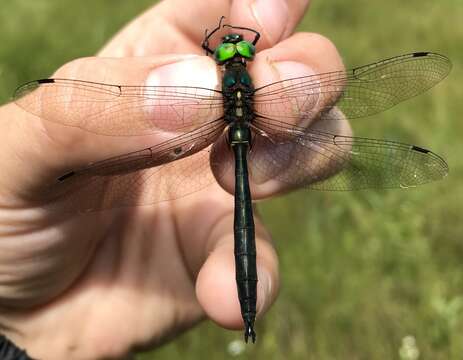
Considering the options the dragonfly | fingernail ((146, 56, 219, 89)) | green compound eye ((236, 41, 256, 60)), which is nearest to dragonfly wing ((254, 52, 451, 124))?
the dragonfly

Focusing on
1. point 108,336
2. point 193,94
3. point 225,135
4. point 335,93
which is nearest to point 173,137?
point 193,94

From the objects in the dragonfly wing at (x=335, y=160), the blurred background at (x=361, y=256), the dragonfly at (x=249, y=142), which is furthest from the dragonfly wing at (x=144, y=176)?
the blurred background at (x=361, y=256)

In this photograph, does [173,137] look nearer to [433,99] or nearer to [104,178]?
[104,178]

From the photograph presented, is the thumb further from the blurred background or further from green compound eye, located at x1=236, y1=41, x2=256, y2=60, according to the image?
the blurred background

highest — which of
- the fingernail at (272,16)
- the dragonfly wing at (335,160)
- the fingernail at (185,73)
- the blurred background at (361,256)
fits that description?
the fingernail at (272,16)

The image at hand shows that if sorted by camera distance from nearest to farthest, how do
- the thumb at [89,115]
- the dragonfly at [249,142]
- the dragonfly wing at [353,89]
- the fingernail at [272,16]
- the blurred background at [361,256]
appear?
the thumb at [89,115] < the dragonfly at [249,142] < the dragonfly wing at [353,89] < the fingernail at [272,16] < the blurred background at [361,256]

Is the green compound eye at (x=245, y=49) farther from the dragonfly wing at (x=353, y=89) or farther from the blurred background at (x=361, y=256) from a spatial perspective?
the blurred background at (x=361, y=256)

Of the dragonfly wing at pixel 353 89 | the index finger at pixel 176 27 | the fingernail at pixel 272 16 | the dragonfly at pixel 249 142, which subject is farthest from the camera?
the index finger at pixel 176 27
